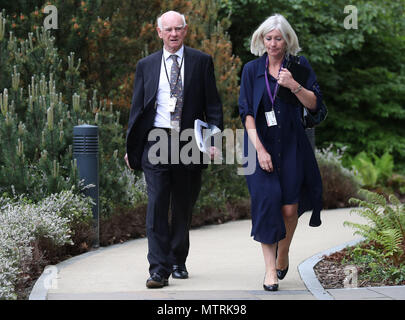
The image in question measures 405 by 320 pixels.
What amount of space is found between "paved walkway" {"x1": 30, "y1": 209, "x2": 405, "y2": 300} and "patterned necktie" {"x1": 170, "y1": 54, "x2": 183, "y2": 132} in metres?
1.35

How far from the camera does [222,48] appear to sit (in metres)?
11.7

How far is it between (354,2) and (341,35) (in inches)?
47.6

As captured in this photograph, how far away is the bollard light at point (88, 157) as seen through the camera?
887 centimetres

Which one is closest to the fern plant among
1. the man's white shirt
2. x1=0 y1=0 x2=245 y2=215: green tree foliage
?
the man's white shirt

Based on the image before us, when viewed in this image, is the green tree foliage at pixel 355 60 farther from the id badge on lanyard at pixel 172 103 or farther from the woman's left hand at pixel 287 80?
the woman's left hand at pixel 287 80

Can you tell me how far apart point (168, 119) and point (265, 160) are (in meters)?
0.91

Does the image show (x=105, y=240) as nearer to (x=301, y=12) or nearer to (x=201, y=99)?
(x=201, y=99)

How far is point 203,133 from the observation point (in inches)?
263

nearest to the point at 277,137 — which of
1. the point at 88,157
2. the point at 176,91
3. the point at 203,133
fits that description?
the point at 203,133

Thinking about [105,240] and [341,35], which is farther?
[341,35]

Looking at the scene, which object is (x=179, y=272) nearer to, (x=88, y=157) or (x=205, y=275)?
(x=205, y=275)

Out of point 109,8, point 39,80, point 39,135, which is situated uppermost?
point 109,8

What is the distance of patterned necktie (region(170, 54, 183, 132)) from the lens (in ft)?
21.8

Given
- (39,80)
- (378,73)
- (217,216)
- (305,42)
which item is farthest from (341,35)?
(39,80)
